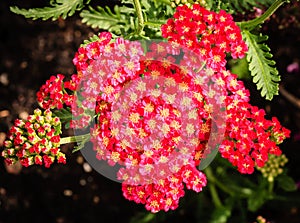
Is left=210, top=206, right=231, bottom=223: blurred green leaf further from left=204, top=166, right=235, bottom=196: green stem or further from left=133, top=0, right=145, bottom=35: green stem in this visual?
left=133, top=0, right=145, bottom=35: green stem

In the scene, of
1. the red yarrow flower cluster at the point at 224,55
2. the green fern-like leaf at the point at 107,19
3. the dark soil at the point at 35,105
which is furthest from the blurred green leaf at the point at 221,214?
the green fern-like leaf at the point at 107,19

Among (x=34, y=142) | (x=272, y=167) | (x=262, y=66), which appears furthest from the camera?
(x=272, y=167)

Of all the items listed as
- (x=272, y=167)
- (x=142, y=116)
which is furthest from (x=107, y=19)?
(x=272, y=167)

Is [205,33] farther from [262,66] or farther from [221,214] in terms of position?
[221,214]

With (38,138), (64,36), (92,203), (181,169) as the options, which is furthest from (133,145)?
(64,36)

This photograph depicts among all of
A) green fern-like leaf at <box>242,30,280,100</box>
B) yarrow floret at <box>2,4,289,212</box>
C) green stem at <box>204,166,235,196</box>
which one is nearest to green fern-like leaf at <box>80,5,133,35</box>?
yarrow floret at <box>2,4,289,212</box>

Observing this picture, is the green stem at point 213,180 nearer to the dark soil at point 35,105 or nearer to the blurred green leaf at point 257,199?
the blurred green leaf at point 257,199

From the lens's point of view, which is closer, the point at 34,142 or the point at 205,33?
the point at 34,142

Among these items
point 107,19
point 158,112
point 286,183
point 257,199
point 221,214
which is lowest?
point 221,214
